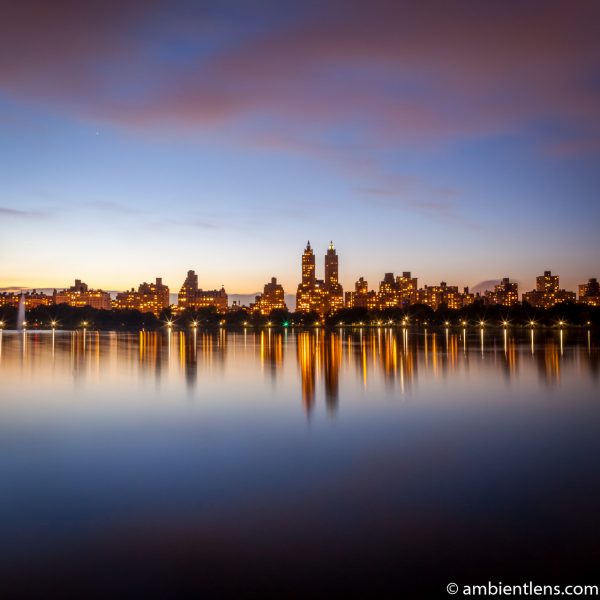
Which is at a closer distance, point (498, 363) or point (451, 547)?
point (451, 547)

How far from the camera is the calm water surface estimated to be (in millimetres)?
6652

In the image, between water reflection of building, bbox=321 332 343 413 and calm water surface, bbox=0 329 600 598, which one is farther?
water reflection of building, bbox=321 332 343 413

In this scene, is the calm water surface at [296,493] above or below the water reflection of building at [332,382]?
above

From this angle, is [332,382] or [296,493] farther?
[332,382]

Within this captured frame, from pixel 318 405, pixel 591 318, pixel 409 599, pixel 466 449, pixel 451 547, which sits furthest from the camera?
pixel 591 318

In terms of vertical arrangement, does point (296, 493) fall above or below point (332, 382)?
above

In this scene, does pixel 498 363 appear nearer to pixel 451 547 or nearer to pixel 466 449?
pixel 466 449

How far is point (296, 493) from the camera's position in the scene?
31.3 ft

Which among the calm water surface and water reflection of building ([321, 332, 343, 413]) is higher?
the calm water surface

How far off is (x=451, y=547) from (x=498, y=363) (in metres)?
30.2

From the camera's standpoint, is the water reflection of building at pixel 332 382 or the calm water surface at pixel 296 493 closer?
the calm water surface at pixel 296 493

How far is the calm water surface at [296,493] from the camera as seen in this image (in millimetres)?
6652

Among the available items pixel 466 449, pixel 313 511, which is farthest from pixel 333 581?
pixel 466 449

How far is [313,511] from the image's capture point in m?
8.57
